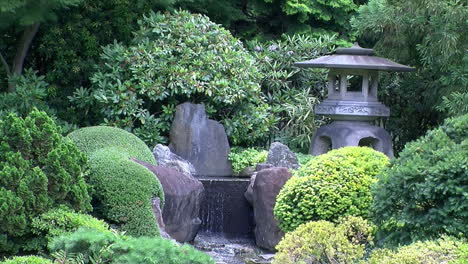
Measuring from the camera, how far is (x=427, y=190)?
5562 millimetres

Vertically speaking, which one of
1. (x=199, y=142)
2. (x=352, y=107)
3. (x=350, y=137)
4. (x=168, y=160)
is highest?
(x=352, y=107)

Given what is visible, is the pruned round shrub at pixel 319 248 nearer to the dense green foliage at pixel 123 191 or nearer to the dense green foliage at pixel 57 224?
the dense green foliage at pixel 57 224

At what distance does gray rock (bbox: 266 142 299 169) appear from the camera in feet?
35.5

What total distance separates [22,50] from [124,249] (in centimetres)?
761

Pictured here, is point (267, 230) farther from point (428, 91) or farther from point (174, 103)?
point (428, 91)

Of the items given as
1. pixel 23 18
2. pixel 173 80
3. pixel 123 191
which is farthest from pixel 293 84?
pixel 123 191

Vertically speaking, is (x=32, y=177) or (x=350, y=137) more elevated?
(x=350, y=137)

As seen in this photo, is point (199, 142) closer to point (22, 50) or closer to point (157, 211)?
point (22, 50)

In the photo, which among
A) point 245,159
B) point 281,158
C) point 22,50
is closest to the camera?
point 281,158

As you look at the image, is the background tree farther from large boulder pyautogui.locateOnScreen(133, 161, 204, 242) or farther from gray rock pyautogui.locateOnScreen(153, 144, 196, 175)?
large boulder pyautogui.locateOnScreen(133, 161, 204, 242)

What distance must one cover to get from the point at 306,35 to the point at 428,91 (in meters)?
3.01

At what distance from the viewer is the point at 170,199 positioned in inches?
342

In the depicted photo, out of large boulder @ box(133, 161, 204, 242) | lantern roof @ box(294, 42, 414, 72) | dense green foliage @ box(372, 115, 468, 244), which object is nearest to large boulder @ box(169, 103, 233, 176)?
lantern roof @ box(294, 42, 414, 72)

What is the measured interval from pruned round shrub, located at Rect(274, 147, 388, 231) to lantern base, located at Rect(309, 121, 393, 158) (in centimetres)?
363
